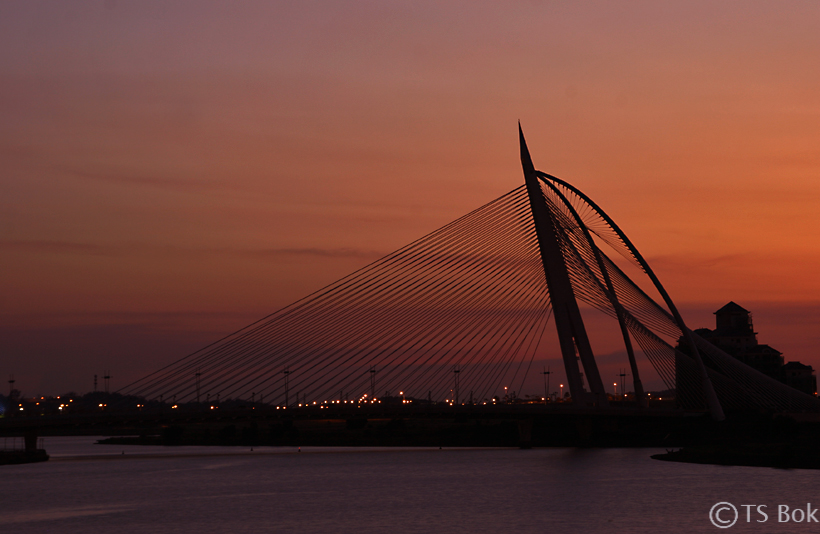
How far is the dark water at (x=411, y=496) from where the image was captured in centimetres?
4378

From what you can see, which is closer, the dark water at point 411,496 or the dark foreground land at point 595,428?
the dark water at point 411,496

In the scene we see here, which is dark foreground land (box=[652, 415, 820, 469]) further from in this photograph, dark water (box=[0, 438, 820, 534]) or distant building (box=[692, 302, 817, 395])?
distant building (box=[692, 302, 817, 395])

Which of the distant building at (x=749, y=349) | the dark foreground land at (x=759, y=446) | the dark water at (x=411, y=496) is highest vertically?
the distant building at (x=749, y=349)

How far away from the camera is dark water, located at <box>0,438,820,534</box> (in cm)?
4378

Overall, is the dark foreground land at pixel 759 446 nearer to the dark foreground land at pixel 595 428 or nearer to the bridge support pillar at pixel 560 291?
the dark foreground land at pixel 595 428

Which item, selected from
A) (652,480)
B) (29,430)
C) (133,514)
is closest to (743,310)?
(652,480)

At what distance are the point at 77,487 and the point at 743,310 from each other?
320ft

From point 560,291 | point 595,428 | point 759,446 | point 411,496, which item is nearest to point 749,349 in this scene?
point 595,428

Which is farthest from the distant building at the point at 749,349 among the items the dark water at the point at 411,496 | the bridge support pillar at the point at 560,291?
the bridge support pillar at the point at 560,291

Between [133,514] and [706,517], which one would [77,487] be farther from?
[706,517]

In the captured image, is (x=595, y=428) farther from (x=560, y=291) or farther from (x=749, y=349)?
(x=749, y=349)

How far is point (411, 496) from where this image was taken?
173 feet

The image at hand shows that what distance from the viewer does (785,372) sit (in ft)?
410

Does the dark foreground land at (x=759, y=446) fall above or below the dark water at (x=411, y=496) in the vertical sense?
above
